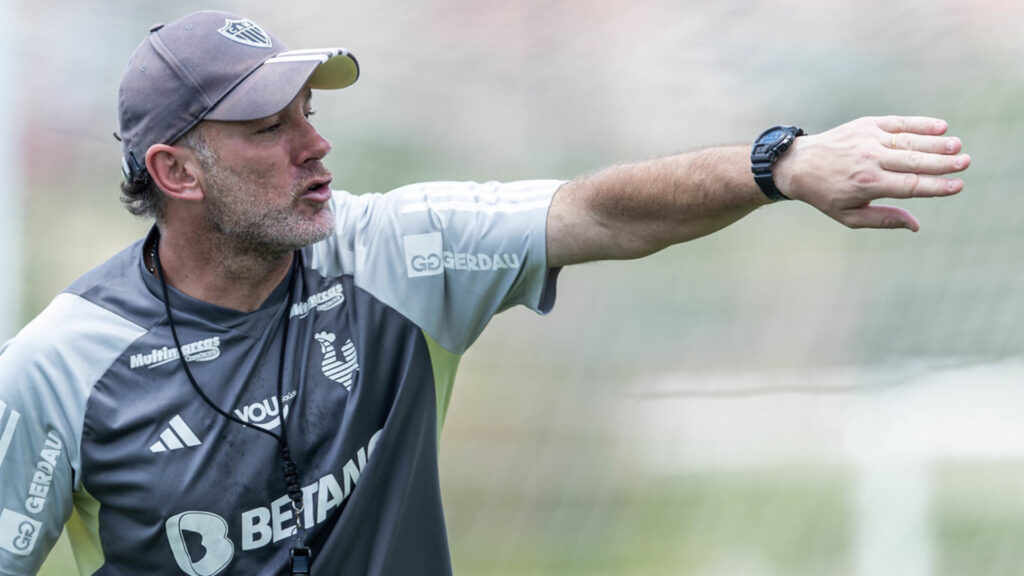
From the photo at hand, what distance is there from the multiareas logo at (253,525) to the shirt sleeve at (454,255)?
0.88ft

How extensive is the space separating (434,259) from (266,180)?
1.00 feet

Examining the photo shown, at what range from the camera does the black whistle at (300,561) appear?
180 centimetres

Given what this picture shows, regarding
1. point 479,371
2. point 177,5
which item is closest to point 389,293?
A: point 479,371

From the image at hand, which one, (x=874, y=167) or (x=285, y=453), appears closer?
(x=874, y=167)

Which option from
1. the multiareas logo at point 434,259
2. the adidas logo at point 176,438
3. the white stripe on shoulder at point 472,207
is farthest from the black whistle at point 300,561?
the white stripe on shoulder at point 472,207

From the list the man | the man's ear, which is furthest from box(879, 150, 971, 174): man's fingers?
the man's ear

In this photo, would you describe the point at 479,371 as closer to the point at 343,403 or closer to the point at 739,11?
the point at 739,11

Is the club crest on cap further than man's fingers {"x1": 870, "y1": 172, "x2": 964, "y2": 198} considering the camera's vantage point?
Yes

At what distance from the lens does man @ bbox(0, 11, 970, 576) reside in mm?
1803

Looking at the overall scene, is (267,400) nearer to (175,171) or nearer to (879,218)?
(175,171)

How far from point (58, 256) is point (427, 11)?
1.36 meters

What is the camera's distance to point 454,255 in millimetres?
1910

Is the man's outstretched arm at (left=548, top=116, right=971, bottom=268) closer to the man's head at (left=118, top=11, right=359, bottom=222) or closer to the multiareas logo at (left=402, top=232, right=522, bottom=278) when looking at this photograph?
the multiareas logo at (left=402, top=232, right=522, bottom=278)

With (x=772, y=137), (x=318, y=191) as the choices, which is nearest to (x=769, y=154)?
(x=772, y=137)
